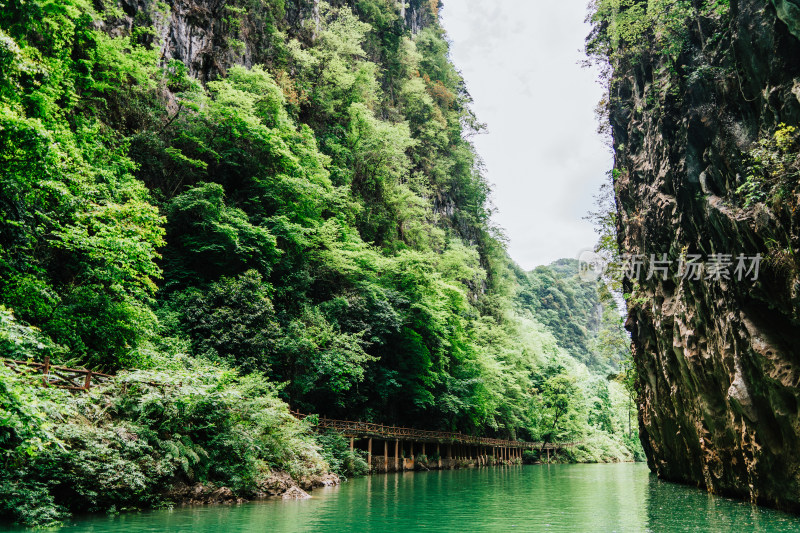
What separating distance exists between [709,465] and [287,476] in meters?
12.1

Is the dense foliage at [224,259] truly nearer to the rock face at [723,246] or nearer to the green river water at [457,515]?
the green river water at [457,515]

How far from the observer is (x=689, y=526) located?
9.52m

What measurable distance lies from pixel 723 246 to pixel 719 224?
0.55 meters

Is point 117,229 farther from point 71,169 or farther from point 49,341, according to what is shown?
point 49,341

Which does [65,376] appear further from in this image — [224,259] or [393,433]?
[393,433]

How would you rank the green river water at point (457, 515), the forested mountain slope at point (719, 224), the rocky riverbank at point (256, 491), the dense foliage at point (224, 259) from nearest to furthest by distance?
the green river water at point (457, 515) → the forested mountain slope at point (719, 224) → the dense foliage at point (224, 259) → the rocky riverbank at point (256, 491)

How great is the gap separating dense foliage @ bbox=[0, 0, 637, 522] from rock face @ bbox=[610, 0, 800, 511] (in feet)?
27.0

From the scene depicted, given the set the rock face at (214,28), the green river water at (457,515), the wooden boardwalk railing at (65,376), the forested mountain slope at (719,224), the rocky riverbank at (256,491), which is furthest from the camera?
the rock face at (214,28)

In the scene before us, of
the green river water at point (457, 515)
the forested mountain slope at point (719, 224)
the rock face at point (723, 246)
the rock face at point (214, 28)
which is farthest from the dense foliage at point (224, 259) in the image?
the forested mountain slope at point (719, 224)

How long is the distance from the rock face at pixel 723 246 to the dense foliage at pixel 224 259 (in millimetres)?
8234

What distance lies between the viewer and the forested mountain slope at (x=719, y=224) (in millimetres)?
9953

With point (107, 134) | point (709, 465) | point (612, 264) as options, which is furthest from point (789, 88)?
point (107, 134)

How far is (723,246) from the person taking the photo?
12.1 metres

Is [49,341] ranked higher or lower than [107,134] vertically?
lower
